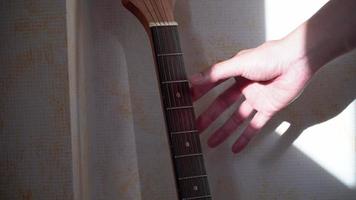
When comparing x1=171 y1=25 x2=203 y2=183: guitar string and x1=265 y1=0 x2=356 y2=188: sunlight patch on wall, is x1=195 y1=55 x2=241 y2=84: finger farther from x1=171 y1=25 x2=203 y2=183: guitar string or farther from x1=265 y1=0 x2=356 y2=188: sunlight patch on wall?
x1=265 y1=0 x2=356 y2=188: sunlight patch on wall

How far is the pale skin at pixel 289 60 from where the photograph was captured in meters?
0.62

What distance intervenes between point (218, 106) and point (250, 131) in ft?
0.28

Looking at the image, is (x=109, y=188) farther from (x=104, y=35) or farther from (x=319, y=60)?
(x=319, y=60)

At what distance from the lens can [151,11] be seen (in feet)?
2.15

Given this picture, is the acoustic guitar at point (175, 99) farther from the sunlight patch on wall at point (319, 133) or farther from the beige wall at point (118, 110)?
the sunlight patch on wall at point (319, 133)

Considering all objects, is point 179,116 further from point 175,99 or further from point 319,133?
point 319,133

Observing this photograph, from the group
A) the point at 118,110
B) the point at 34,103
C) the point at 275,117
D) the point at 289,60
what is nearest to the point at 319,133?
the point at 275,117

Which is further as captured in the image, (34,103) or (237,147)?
(237,147)

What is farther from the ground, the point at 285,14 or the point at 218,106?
the point at 285,14

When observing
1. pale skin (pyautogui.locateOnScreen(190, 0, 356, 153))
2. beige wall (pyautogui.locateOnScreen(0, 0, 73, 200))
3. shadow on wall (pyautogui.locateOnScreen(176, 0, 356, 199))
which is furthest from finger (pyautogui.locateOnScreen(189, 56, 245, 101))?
beige wall (pyautogui.locateOnScreen(0, 0, 73, 200))

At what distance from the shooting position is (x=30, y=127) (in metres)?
0.59

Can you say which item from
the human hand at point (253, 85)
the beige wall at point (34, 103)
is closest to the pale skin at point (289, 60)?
the human hand at point (253, 85)

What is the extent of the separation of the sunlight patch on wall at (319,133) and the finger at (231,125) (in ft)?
0.32

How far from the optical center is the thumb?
2.10ft
